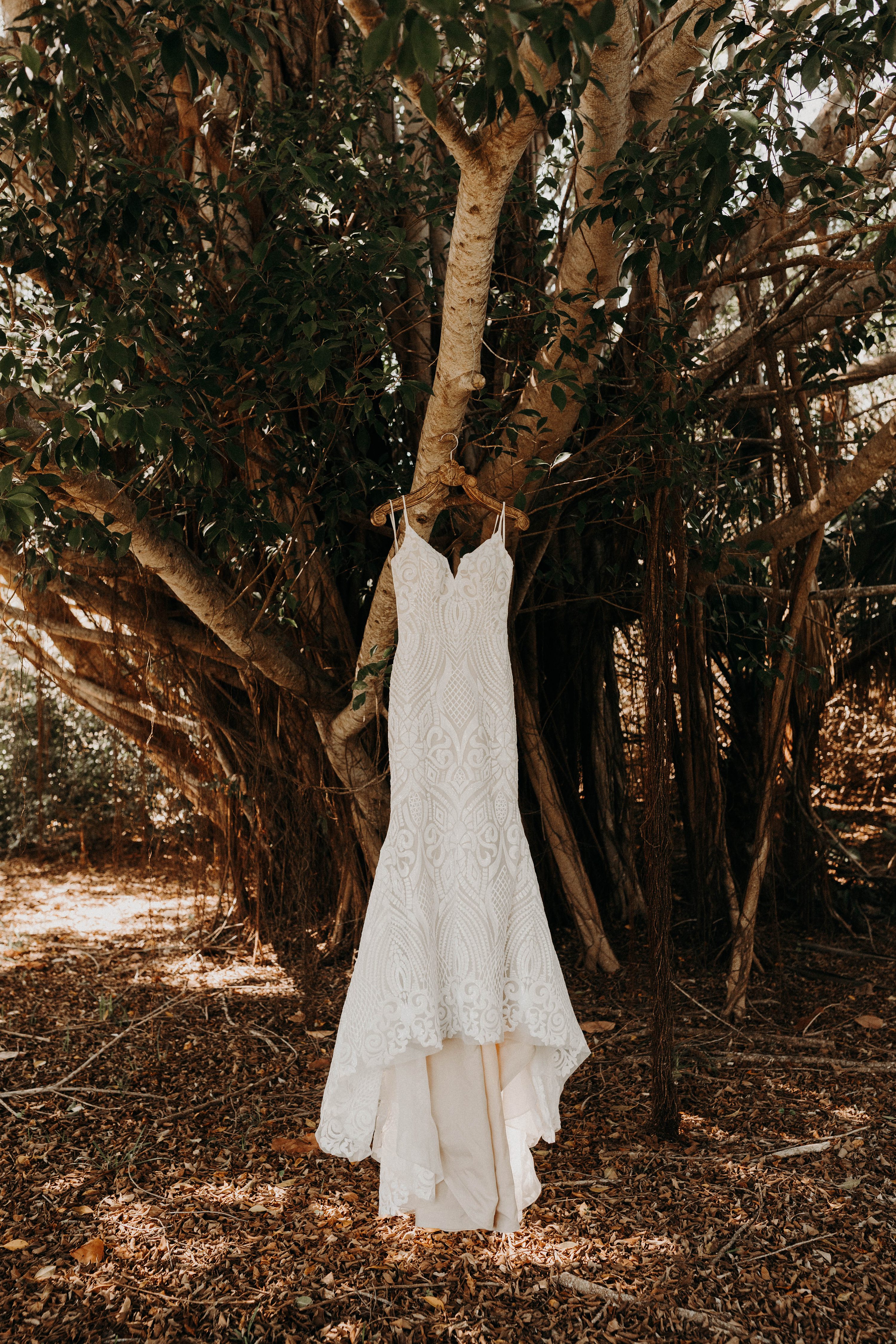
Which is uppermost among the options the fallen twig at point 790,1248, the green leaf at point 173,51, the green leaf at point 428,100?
the green leaf at point 173,51

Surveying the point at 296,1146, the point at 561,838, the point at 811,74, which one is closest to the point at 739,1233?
the point at 296,1146

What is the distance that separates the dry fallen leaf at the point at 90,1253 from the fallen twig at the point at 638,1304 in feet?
3.11

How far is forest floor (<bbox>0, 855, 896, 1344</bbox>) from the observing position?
1.76 metres

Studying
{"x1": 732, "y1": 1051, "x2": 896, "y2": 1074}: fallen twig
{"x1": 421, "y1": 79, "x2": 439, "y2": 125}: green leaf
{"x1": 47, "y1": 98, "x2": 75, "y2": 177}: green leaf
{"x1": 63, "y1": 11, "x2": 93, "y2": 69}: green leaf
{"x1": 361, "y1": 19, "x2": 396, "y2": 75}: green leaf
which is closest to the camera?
{"x1": 361, "y1": 19, "x2": 396, "y2": 75}: green leaf

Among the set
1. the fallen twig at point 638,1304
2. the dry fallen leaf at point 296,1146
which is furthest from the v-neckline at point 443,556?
the dry fallen leaf at point 296,1146

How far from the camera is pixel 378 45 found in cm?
99

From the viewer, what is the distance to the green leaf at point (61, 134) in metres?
1.46

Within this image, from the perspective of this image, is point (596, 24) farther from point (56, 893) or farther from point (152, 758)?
point (56, 893)

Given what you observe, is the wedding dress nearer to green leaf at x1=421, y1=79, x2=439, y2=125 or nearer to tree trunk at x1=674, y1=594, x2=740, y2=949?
green leaf at x1=421, y1=79, x2=439, y2=125

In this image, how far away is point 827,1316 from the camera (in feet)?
5.63

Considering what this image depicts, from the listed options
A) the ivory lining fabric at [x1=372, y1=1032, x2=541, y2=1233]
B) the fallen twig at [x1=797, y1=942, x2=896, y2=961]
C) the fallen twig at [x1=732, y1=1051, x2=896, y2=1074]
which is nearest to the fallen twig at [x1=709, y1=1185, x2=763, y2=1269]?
the ivory lining fabric at [x1=372, y1=1032, x2=541, y2=1233]

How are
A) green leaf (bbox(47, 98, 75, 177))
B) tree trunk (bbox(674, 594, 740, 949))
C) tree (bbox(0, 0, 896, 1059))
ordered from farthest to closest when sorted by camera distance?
tree trunk (bbox(674, 594, 740, 949))
tree (bbox(0, 0, 896, 1059))
green leaf (bbox(47, 98, 75, 177))

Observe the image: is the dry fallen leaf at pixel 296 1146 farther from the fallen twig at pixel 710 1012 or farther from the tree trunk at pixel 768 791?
the tree trunk at pixel 768 791

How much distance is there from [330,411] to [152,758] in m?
2.24
